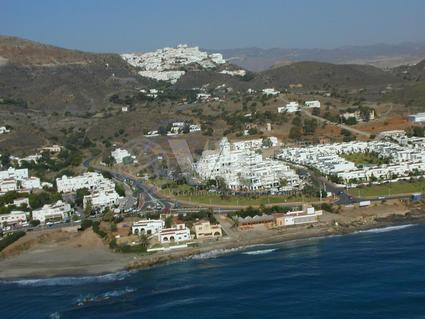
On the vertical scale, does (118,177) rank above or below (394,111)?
below

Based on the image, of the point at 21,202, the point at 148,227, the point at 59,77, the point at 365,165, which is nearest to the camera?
the point at 148,227

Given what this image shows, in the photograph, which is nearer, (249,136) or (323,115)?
(249,136)

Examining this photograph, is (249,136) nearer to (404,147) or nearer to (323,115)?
(323,115)

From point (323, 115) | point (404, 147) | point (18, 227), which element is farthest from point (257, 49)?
point (18, 227)

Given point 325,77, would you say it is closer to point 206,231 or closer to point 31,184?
point 31,184

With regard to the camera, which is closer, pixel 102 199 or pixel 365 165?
pixel 102 199

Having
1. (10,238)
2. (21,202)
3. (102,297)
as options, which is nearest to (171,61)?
(21,202)
